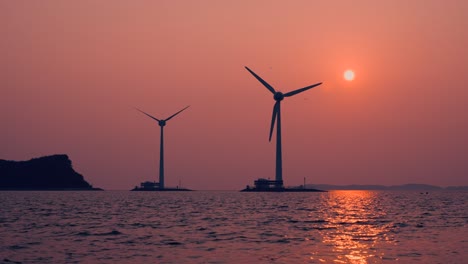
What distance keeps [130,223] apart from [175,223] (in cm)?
611

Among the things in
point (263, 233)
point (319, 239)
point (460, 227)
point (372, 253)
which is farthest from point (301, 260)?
point (460, 227)

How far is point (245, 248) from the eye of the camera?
63.5 m

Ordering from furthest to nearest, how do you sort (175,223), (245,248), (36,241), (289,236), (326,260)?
1. (175,223)
2. (289,236)
3. (36,241)
4. (245,248)
5. (326,260)

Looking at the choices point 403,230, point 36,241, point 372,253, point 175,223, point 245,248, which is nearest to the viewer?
point 372,253

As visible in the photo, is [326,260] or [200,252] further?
[200,252]

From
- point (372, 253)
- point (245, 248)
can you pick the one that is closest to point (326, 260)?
point (372, 253)

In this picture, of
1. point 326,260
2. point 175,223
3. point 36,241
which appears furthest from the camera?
point 175,223

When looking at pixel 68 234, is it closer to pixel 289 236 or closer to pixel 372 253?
pixel 289 236

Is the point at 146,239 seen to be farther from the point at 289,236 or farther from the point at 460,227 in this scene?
the point at 460,227

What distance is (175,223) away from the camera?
96688 mm

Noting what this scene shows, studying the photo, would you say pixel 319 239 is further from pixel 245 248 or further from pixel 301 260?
pixel 301 260

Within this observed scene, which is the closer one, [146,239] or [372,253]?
[372,253]

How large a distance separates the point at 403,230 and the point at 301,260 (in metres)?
32.6

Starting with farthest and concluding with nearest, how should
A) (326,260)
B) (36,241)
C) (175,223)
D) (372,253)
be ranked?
(175,223)
(36,241)
(372,253)
(326,260)
